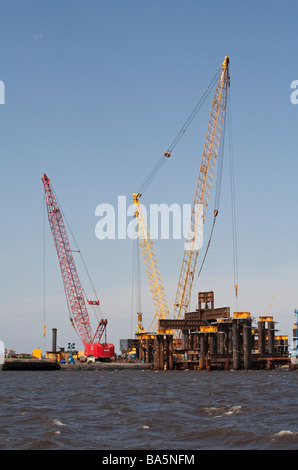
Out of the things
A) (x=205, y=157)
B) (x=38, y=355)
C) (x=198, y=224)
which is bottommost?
(x=38, y=355)

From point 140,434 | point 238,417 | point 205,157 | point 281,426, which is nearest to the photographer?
point 140,434

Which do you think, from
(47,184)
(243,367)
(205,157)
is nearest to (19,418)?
(243,367)

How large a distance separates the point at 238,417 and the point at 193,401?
11144mm

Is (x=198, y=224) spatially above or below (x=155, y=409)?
above

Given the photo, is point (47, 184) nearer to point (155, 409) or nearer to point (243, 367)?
point (243, 367)

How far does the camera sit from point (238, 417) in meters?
37.8

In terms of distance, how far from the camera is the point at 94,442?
2947 cm

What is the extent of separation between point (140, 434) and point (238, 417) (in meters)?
8.43
